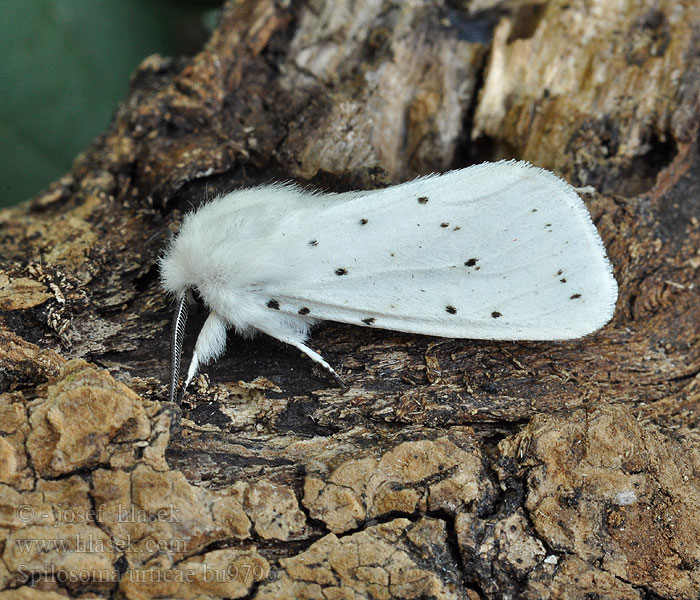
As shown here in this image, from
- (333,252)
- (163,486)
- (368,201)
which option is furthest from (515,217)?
(163,486)

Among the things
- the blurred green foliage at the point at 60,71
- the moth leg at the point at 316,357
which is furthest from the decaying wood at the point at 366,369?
the blurred green foliage at the point at 60,71

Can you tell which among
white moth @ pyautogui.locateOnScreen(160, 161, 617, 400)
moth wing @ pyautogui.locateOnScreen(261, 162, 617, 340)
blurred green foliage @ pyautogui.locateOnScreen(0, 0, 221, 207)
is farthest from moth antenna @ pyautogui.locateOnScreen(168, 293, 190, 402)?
blurred green foliage @ pyautogui.locateOnScreen(0, 0, 221, 207)

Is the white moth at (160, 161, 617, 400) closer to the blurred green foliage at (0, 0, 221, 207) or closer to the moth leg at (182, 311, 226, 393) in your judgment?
the moth leg at (182, 311, 226, 393)

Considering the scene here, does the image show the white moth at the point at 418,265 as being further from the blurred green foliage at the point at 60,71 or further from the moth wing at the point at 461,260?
the blurred green foliage at the point at 60,71

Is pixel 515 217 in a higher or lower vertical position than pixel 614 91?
lower

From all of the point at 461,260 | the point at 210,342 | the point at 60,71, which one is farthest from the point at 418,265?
the point at 60,71

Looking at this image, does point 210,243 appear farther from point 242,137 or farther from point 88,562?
point 88,562
